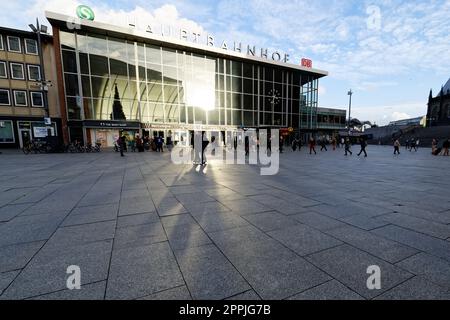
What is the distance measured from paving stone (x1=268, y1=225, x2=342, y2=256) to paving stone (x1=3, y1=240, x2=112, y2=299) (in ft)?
8.20

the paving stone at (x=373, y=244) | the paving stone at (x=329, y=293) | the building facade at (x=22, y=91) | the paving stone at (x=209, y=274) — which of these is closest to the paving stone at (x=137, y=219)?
the paving stone at (x=209, y=274)

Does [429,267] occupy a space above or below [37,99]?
below

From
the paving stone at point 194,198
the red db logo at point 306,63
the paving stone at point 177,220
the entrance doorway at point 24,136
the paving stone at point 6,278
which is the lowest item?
the paving stone at point 194,198

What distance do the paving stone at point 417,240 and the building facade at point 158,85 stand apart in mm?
26272

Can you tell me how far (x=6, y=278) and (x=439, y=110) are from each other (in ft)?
311

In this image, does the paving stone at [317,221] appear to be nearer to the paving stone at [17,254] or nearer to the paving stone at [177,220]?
the paving stone at [177,220]

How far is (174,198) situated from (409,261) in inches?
191

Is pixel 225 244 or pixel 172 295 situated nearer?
pixel 172 295

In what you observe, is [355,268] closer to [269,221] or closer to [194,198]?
[269,221]

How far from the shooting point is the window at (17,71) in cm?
2609

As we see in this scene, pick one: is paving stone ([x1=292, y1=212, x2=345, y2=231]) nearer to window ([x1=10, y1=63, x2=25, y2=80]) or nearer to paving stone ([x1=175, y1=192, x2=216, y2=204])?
paving stone ([x1=175, y1=192, x2=216, y2=204])

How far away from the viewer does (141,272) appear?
101 inches

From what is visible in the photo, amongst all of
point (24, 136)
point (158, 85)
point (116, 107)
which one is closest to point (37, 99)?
point (24, 136)

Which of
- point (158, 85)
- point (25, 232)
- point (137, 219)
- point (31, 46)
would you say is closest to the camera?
point (25, 232)
